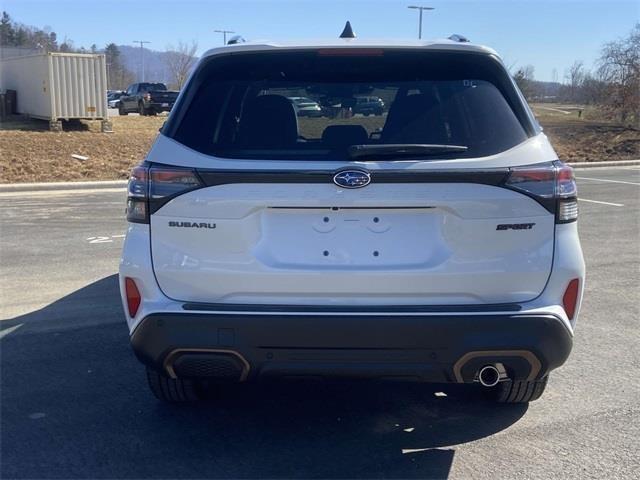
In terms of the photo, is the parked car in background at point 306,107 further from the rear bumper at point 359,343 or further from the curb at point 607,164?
the curb at point 607,164

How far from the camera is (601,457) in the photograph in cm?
338

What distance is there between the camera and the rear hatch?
9.60 feet

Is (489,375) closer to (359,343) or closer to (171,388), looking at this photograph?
(359,343)

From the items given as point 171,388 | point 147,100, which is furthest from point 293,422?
point 147,100

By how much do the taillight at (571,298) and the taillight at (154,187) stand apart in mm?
1687

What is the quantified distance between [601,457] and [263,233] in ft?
6.56

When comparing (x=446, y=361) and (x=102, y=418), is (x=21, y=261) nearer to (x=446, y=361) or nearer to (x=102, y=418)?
(x=102, y=418)

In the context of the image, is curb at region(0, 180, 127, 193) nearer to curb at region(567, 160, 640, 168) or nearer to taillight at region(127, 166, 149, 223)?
taillight at region(127, 166, 149, 223)

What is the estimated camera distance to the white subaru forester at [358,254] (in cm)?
292

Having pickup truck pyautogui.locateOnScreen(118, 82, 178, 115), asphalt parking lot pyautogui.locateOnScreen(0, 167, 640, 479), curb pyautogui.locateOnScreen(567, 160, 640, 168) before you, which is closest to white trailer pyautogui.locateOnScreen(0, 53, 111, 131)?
pickup truck pyautogui.locateOnScreen(118, 82, 178, 115)

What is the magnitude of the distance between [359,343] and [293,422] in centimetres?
105

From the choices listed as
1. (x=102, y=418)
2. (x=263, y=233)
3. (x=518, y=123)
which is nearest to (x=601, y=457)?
(x=518, y=123)

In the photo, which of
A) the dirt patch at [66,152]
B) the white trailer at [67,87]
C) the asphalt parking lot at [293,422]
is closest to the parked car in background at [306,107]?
the asphalt parking lot at [293,422]

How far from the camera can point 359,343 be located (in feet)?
9.59
